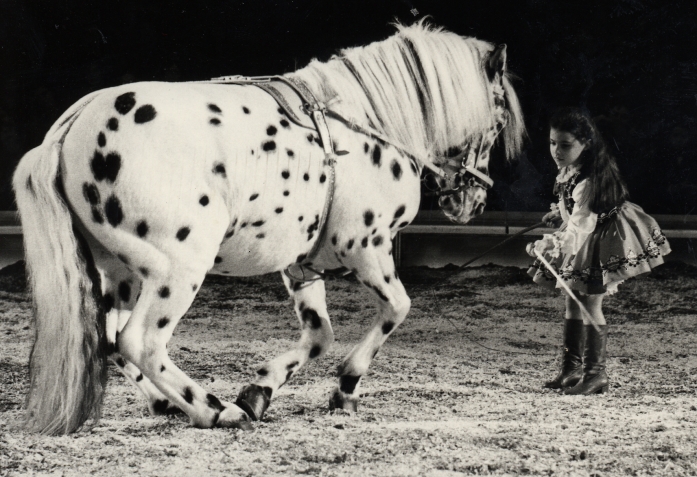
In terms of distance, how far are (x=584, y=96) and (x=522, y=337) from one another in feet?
6.53

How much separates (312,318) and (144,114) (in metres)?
0.90

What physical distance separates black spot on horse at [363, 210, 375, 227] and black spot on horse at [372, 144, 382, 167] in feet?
0.51

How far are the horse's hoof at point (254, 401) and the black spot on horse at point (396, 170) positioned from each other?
80cm

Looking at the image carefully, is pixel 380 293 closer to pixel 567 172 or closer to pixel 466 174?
pixel 466 174

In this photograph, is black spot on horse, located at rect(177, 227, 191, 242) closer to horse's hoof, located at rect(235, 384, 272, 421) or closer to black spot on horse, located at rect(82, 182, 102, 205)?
black spot on horse, located at rect(82, 182, 102, 205)

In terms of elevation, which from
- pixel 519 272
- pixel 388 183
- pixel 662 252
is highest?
pixel 388 183

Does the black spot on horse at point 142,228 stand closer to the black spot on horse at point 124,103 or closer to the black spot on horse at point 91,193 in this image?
the black spot on horse at point 91,193

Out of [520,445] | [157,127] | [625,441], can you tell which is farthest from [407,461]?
[157,127]

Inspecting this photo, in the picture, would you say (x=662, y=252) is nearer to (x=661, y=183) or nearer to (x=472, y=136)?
(x=472, y=136)

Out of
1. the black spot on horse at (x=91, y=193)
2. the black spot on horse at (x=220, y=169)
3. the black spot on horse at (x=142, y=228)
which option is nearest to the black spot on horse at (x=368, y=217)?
the black spot on horse at (x=220, y=169)

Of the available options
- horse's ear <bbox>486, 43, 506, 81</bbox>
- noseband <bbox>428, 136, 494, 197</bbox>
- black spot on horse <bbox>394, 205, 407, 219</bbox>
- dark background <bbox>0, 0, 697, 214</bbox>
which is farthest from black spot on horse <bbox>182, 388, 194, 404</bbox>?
dark background <bbox>0, 0, 697, 214</bbox>

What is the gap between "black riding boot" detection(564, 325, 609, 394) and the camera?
9.70ft

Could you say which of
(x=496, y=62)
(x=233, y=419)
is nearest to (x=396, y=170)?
(x=496, y=62)

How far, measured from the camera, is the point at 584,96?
5.32m
